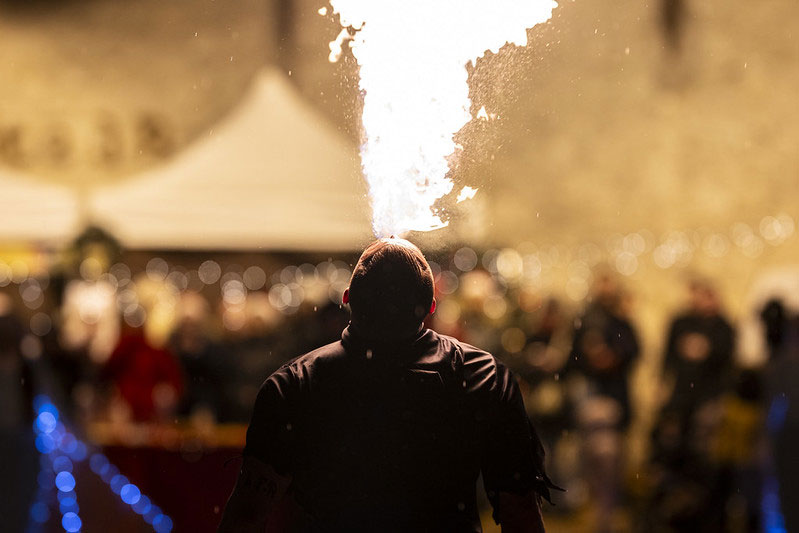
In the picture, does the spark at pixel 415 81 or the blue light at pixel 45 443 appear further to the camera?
the blue light at pixel 45 443

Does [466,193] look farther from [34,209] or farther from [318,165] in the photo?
[34,209]

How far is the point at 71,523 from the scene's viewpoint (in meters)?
4.69

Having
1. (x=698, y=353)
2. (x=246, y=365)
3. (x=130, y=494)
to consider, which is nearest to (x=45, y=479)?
(x=130, y=494)

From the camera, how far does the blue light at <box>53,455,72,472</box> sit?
496cm

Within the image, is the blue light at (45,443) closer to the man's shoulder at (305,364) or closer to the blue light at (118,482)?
the blue light at (118,482)

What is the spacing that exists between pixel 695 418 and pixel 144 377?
9.64 ft

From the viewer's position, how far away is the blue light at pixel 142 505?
4539mm

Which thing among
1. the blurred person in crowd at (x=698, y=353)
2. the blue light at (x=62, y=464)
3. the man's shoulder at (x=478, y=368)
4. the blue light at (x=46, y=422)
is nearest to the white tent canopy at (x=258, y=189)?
the man's shoulder at (x=478, y=368)

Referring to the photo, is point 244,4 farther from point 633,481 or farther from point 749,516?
point 633,481

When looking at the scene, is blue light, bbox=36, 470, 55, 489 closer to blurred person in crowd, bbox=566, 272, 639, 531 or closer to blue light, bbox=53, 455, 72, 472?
blue light, bbox=53, 455, 72, 472

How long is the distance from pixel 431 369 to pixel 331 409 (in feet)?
0.76

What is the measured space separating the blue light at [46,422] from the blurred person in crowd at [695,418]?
3.21 metres

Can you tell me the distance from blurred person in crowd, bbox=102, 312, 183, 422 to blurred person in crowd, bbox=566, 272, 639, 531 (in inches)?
76.2

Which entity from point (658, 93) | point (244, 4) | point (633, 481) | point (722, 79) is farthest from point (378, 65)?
point (722, 79)
